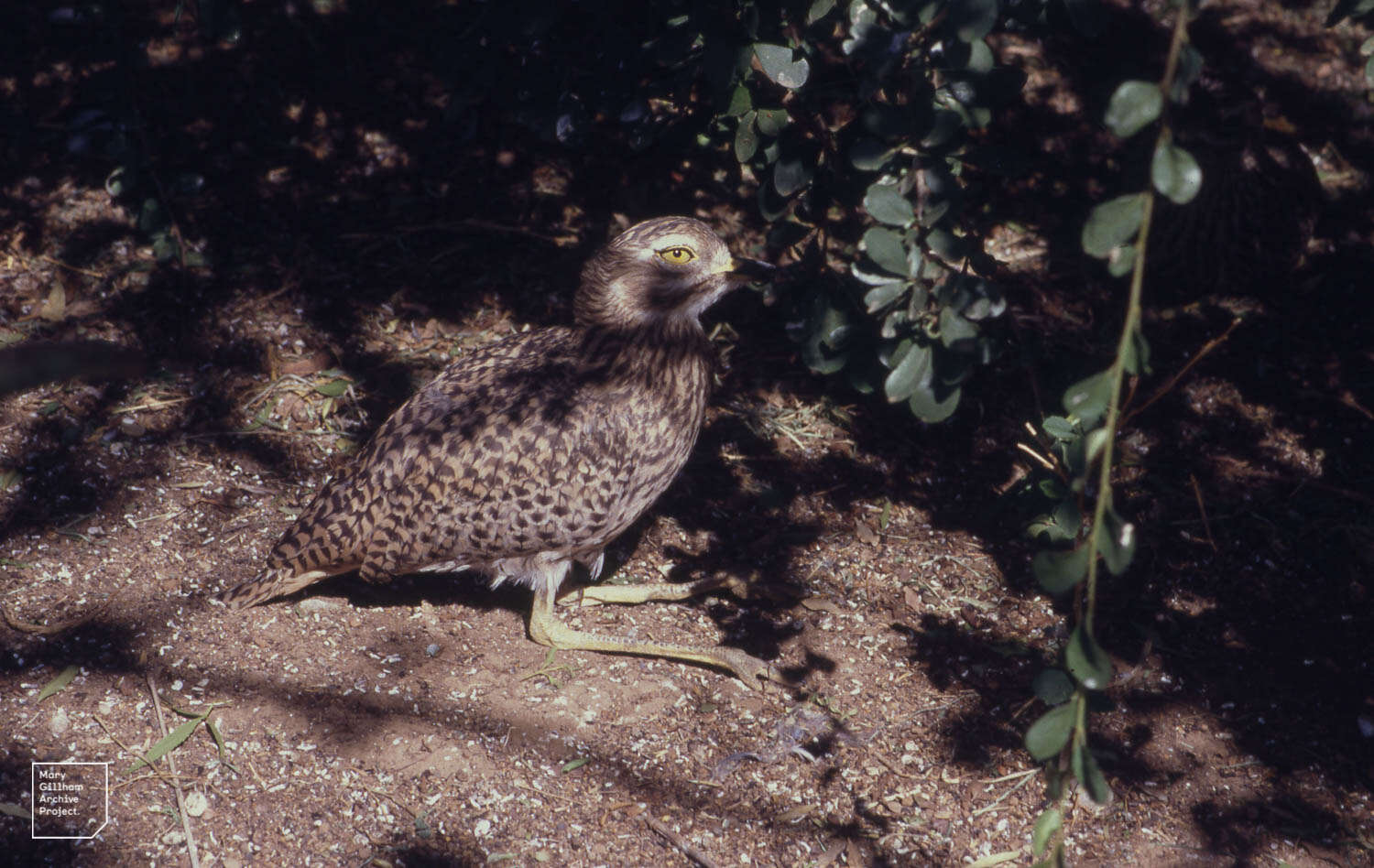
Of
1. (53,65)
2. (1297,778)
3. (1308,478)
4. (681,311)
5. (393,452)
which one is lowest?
(1297,778)

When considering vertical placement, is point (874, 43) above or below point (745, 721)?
above

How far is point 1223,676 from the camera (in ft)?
12.5

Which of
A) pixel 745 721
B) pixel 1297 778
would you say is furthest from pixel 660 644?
pixel 1297 778

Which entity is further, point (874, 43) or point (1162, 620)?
point (1162, 620)

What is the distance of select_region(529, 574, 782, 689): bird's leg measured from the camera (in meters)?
3.95

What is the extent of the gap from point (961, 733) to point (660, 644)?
3.79ft

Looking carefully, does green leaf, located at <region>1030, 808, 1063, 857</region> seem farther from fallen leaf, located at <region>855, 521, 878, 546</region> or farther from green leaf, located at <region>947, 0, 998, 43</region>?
fallen leaf, located at <region>855, 521, 878, 546</region>

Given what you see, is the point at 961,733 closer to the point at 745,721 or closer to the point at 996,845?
the point at 996,845

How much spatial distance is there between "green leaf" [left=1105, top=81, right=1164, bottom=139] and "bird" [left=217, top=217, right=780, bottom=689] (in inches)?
91.3

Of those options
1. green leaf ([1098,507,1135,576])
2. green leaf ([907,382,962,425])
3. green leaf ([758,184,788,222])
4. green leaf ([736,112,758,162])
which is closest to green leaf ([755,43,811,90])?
green leaf ([736,112,758,162])

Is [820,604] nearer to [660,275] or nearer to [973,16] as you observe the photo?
[660,275]

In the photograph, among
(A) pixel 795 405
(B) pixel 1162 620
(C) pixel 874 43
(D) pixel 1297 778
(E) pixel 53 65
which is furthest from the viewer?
(E) pixel 53 65

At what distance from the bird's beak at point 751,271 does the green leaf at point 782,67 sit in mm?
877

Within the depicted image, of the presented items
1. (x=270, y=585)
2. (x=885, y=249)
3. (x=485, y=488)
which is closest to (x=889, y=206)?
(x=885, y=249)
